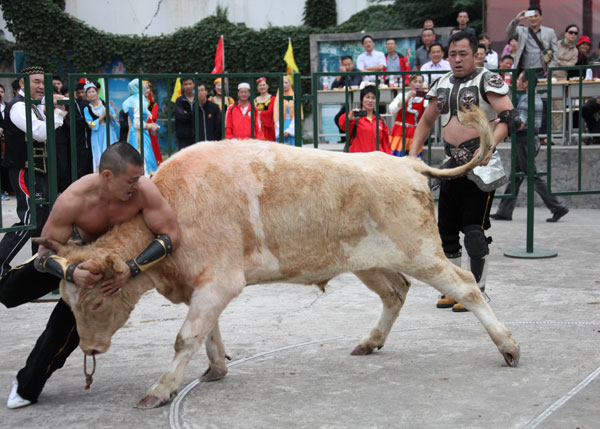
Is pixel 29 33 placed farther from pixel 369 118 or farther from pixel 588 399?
pixel 588 399

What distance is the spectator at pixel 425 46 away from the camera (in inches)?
592

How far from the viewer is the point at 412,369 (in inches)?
185

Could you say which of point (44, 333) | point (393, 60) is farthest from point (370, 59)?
point (44, 333)

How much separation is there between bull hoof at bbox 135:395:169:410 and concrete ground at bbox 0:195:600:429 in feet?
0.13

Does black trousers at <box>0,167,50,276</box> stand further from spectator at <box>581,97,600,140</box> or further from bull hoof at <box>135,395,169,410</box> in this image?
spectator at <box>581,97,600,140</box>

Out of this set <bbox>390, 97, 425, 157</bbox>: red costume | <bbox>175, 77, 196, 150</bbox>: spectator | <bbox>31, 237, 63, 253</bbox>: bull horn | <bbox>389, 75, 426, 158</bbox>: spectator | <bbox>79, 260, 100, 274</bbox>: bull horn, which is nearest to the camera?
<bbox>79, 260, 100, 274</bbox>: bull horn

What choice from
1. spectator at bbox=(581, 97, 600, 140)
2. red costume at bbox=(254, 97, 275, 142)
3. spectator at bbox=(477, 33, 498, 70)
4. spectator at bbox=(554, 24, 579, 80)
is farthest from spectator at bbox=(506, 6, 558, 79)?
red costume at bbox=(254, 97, 275, 142)

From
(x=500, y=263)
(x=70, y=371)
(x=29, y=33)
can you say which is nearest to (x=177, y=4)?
(x=29, y=33)

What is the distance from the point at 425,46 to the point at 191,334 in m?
12.1

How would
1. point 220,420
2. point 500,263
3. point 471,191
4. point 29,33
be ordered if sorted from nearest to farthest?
1. point 220,420
2. point 471,191
3. point 500,263
4. point 29,33

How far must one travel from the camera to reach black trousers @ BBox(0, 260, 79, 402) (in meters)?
4.25

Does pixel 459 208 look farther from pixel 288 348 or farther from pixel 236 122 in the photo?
pixel 236 122

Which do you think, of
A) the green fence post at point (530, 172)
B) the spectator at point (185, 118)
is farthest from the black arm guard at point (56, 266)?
the green fence post at point (530, 172)

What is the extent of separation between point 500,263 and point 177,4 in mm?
23374
